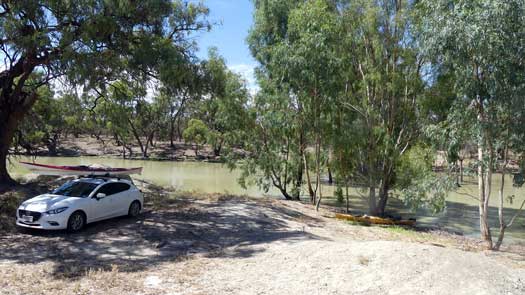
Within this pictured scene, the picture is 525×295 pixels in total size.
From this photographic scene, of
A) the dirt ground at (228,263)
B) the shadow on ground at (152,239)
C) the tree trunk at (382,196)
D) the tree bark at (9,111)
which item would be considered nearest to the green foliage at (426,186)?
the tree trunk at (382,196)

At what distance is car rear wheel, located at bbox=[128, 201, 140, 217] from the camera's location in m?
15.4

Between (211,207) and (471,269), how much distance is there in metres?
10.7

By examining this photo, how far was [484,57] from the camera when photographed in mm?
Answer: 13094

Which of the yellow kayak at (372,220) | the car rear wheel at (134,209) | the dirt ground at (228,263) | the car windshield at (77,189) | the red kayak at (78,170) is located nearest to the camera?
the dirt ground at (228,263)

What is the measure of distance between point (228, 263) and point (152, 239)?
10.4 ft

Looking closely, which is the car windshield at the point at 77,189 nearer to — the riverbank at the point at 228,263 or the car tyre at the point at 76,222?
the car tyre at the point at 76,222

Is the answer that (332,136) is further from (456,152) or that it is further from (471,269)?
(471,269)

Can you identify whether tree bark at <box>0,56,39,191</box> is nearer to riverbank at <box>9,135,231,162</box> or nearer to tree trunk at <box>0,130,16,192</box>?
tree trunk at <box>0,130,16,192</box>

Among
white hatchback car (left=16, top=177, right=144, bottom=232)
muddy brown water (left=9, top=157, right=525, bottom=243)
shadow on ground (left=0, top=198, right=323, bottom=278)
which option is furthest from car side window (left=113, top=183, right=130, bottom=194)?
muddy brown water (left=9, top=157, right=525, bottom=243)

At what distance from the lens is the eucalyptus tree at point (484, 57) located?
12.6 m

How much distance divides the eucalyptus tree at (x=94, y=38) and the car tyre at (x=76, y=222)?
13.2ft

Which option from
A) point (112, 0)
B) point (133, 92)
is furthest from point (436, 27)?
point (133, 92)

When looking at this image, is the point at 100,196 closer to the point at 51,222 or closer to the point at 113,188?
the point at 113,188

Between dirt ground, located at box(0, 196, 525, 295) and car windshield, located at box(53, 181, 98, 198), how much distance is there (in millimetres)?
1093
